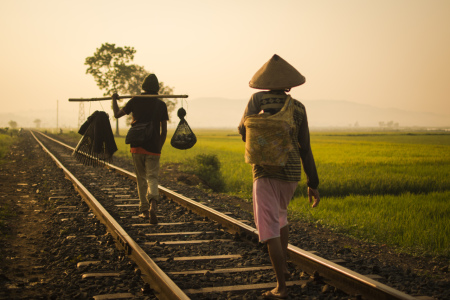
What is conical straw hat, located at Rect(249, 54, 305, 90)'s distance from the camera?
11.0 ft

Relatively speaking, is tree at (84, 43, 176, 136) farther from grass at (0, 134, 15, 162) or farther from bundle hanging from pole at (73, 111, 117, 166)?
bundle hanging from pole at (73, 111, 117, 166)

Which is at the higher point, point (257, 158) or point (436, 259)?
point (257, 158)

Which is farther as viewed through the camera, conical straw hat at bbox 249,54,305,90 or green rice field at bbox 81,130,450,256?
green rice field at bbox 81,130,450,256

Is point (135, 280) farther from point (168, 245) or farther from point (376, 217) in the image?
point (376, 217)

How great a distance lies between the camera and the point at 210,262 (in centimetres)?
441

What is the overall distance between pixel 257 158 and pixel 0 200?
23.7 ft

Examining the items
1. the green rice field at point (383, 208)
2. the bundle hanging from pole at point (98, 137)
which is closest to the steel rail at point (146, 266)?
the bundle hanging from pole at point (98, 137)

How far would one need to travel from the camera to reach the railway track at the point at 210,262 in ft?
11.5

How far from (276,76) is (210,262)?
7.01 ft

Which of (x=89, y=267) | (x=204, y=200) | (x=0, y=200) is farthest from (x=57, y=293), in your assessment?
(x=0, y=200)

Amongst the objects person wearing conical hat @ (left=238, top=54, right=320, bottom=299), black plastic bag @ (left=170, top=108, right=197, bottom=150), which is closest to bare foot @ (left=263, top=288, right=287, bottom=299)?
person wearing conical hat @ (left=238, top=54, right=320, bottom=299)

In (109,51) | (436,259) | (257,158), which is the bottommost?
(436,259)

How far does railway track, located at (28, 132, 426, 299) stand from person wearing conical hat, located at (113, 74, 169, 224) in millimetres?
532

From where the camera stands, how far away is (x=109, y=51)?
60.7 m
